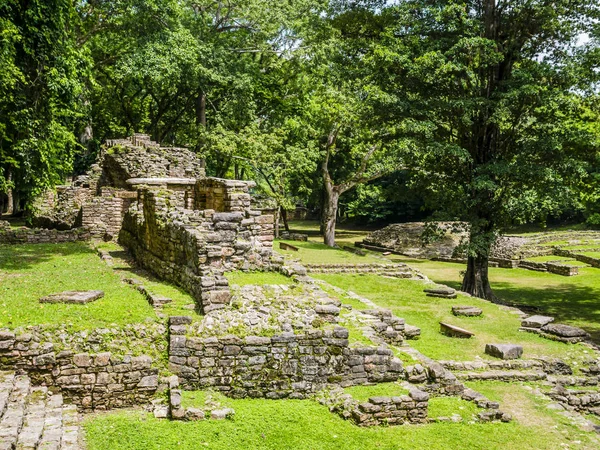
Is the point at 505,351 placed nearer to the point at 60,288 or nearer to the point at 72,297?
the point at 72,297

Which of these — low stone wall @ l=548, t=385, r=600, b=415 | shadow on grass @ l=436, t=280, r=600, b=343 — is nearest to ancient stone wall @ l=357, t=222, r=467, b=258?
shadow on grass @ l=436, t=280, r=600, b=343

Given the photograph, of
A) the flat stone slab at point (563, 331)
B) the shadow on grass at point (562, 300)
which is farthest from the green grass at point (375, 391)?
the shadow on grass at point (562, 300)

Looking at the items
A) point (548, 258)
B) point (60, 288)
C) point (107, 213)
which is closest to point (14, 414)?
point (60, 288)

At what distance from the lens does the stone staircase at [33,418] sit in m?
7.24

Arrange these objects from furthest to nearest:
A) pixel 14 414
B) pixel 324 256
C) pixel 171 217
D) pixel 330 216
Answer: pixel 330 216
pixel 324 256
pixel 171 217
pixel 14 414

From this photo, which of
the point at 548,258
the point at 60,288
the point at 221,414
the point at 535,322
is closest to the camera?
the point at 221,414

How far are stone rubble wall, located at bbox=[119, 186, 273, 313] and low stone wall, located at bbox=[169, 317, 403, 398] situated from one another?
3.54 feet

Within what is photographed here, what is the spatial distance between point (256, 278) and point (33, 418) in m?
5.50

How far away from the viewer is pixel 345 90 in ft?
103

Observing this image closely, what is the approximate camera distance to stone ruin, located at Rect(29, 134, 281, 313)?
12000 millimetres

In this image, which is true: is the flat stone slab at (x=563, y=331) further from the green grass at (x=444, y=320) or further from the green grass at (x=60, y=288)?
the green grass at (x=60, y=288)

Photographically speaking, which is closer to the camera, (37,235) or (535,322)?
(535,322)

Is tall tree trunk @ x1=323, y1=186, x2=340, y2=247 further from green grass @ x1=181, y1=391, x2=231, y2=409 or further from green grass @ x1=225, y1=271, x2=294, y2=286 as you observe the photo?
green grass @ x1=181, y1=391, x2=231, y2=409

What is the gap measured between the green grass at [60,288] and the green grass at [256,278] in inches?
72.8
